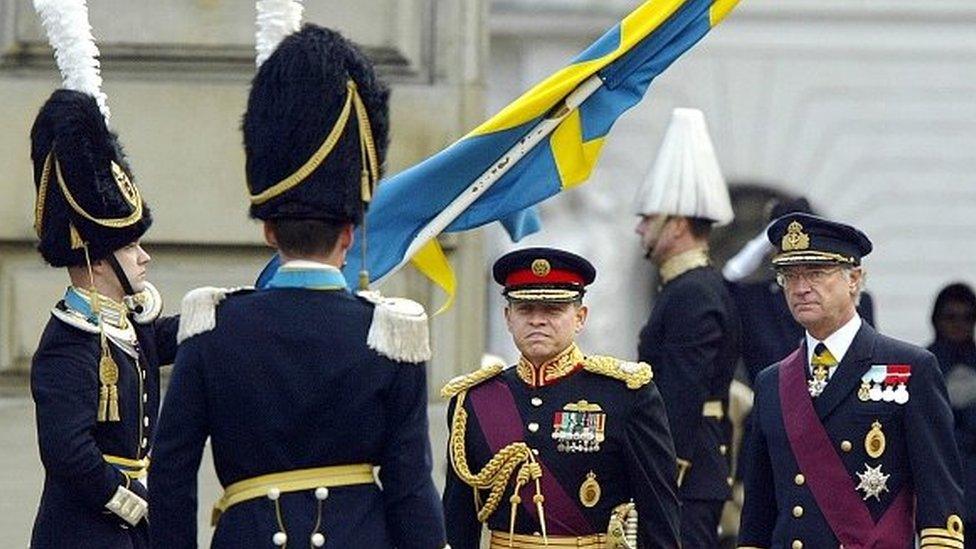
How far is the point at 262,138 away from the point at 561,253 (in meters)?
1.96

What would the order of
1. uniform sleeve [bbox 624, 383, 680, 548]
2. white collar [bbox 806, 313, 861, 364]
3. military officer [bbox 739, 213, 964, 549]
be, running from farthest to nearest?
white collar [bbox 806, 313, 861, 364]
uniform sleeve [bbox 624, 383, 680, 548]
military officer [bbox 739, 213, 964, 549]

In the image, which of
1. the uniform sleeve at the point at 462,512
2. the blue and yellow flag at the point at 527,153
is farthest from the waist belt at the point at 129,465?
the blue and yellow flag at the point at 527,153

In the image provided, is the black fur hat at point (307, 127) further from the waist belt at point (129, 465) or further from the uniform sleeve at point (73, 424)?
the waist belt at point (129, 465)

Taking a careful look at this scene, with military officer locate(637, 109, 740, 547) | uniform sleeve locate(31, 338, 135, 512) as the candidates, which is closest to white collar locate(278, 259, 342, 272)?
uniform sleeve locate(31, 338, 135, 512)

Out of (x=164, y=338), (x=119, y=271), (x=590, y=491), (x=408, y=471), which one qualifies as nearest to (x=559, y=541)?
(x=590, y=491)

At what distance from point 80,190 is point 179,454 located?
1.89 m

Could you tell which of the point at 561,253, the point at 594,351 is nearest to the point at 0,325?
the point at 561,253

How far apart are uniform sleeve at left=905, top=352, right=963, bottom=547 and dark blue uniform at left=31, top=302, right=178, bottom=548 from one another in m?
2.10

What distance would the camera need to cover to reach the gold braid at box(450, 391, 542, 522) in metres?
8.60

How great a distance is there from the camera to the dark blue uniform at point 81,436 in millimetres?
8336

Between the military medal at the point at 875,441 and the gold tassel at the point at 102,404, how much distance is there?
2.06 metres

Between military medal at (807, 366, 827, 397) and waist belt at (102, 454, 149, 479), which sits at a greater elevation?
military medal at (807, 366, 827, 397)

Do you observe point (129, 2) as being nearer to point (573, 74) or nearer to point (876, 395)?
point (573, 74)

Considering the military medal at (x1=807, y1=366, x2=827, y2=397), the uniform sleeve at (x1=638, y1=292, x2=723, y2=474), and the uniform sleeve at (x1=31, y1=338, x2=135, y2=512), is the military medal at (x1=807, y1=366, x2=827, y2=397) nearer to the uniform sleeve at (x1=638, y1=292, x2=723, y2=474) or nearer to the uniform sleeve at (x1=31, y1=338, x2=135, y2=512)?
the uniform sleeve at (x1=31, y1=338, x2=135, y2=512)
